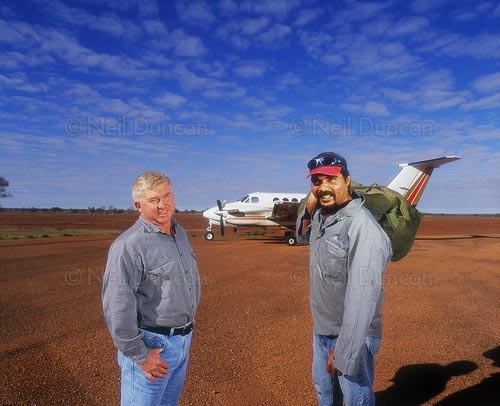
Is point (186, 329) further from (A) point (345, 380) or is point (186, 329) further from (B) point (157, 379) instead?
(A) point (345, 380)

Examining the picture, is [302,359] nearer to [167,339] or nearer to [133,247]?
[167,339]

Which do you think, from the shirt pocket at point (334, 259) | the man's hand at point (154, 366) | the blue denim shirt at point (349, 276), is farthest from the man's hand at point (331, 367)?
the man's hand at point (154, 366)

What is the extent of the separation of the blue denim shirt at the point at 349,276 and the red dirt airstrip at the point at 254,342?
2.18m

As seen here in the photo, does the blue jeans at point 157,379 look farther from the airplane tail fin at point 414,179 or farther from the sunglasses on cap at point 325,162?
the airplane tail fin at point 414,179

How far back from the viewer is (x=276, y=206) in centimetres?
2544

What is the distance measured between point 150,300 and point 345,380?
1.41 m

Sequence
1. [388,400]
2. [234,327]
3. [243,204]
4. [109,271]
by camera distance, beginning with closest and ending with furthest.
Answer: [109,271]
[388,400]
[234,327]
[243,204]

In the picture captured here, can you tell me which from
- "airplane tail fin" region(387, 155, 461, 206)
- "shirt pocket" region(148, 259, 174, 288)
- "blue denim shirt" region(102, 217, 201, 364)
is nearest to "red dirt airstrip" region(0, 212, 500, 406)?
"blue denim shirt" region(102, 217, 201, 364)

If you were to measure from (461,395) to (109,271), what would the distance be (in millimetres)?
4327

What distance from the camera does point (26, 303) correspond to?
8555 mm

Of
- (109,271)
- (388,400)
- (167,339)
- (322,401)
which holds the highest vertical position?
(109,271)

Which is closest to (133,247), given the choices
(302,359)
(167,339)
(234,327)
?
(167,339)

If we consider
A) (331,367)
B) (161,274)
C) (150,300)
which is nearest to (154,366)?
(150,300)

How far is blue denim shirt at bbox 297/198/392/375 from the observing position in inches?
93.5
